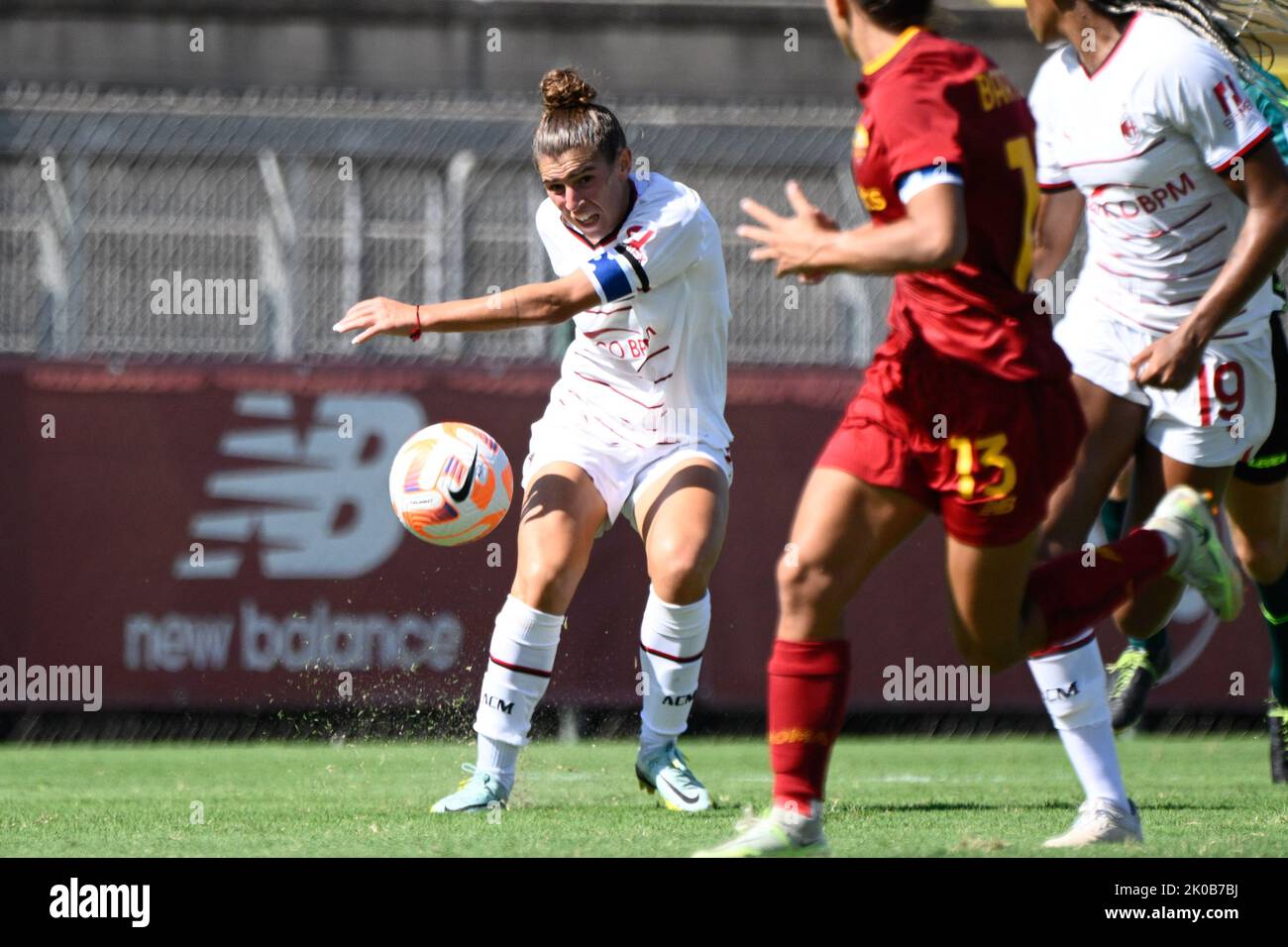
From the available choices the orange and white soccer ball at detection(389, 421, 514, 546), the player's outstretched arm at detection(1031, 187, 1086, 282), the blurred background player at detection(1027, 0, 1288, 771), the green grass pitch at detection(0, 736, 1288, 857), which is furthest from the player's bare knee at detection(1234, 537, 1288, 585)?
the orange and white soccer ball at detection(389, 421, 514, 546)

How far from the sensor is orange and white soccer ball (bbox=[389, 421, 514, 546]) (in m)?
5.89

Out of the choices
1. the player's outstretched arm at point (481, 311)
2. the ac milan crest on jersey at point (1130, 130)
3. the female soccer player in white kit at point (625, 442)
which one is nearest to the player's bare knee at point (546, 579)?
the female soccer player in white kit at point (625, 442)

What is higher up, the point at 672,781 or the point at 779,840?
the point at 779,840

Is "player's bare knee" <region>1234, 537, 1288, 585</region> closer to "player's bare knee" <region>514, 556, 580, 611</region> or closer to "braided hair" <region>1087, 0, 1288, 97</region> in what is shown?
"braided hair" <region>1087, 0, 1288, 97</region>

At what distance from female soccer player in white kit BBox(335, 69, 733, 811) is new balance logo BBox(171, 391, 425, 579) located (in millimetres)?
3085

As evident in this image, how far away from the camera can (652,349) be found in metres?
6.04

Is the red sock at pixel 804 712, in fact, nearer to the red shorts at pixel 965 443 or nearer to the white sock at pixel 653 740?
the red shorts at pixel 965 443

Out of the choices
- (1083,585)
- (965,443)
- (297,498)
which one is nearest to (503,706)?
(1083,585)

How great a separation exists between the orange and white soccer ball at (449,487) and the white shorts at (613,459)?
0.43 feet

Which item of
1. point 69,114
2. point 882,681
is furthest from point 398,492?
point 69,114

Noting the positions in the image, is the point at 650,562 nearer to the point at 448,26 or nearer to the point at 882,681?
the point at 882,681

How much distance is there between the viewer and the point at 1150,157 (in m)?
5.42

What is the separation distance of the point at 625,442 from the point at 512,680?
2.77 ft

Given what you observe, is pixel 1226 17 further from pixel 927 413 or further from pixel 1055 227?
pixel 927 413
